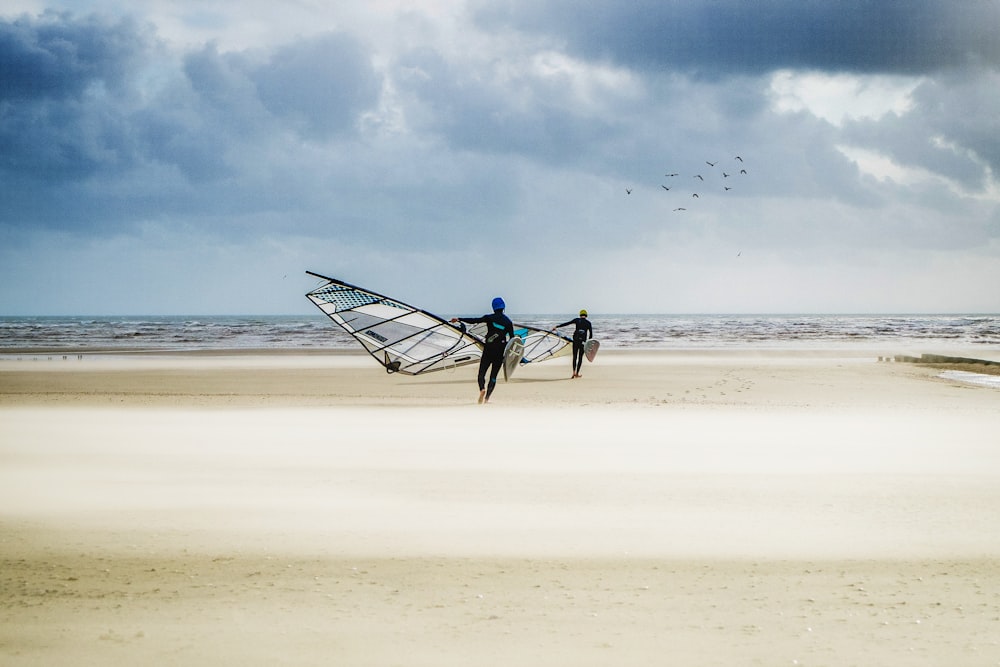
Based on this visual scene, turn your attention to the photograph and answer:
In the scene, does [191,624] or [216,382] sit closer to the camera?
[191,624]

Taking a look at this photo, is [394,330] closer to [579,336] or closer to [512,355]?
[512,355]

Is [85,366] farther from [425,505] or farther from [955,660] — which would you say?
[955,660]

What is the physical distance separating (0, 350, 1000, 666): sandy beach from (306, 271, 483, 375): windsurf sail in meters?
4.85

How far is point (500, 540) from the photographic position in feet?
16.3

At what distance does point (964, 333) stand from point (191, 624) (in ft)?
182

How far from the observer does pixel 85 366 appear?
22.5 m

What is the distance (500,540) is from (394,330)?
11197 mm

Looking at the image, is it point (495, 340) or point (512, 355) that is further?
point (512, 355)

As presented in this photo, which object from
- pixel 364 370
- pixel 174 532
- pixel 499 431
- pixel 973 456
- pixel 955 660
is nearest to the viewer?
pixel 955 660

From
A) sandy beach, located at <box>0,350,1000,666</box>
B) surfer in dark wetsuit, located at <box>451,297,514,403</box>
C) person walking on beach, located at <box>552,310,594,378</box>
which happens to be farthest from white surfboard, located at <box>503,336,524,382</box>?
sandy beach, located at <box>0,350,1000,666</box>

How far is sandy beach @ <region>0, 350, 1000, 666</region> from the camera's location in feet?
11.7

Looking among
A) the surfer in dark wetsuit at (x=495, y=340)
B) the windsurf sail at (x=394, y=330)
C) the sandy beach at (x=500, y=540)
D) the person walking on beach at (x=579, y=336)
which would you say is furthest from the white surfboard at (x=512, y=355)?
the sandy beach at (x=500, y=540)

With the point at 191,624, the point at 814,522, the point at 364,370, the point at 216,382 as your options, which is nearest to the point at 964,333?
the point at 364,370

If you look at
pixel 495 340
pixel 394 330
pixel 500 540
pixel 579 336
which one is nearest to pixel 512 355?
pixel 394 330
